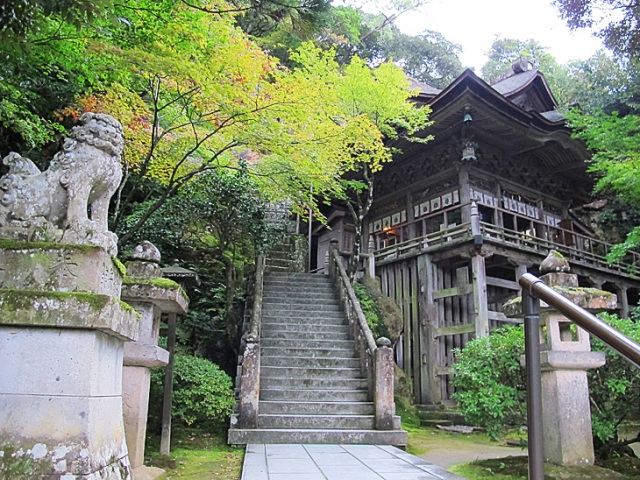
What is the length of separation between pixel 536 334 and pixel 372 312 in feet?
37.3

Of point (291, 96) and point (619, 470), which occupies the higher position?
point (291, 96)

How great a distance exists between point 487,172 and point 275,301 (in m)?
8.51

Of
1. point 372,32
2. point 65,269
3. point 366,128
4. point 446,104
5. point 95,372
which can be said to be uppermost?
point 372,32

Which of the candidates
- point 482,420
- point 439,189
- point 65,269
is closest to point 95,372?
point 65,269

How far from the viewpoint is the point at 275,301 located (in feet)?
38.2

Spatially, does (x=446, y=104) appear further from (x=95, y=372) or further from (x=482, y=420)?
(x=95, y=372)

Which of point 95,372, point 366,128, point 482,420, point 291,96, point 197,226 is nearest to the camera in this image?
point 95,372

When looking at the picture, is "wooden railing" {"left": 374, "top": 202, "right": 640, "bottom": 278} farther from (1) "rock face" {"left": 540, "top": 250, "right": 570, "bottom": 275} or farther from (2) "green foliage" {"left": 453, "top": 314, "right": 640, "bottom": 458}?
(1) "rock face" {"left": 540, "top": 250, "right": 570, "bottom": 275}

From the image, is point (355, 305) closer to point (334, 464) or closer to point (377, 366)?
point (377, 366)

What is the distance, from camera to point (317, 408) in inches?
307

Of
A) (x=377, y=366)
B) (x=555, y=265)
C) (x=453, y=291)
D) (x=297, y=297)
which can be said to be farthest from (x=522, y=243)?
(x=555, y=265)

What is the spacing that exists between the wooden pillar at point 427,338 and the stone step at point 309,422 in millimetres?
5820

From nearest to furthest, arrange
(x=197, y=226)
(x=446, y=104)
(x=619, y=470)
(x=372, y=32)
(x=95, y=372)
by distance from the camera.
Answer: (x=95, y=372) < (x=619, y=470) < (x=197, y=226) < (x=446, y=104) < (x=372, y=32)

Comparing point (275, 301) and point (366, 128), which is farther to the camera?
point (275, 301)
